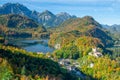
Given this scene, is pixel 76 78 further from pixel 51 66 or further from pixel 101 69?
pixel 101 69

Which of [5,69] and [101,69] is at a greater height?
[5,69]

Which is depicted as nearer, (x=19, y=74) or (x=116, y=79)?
(x=19, y=74)

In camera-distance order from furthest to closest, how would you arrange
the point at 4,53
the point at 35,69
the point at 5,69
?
the point at 4,53 < the point at 35,69 < the point at 5,69

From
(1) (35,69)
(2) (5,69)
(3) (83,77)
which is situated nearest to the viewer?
(2) (5,69)

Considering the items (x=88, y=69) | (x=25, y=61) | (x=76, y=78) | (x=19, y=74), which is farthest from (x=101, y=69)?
(x=19, y=74)

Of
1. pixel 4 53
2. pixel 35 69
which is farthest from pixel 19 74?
pixel 4 53

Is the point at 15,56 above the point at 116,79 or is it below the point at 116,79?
above

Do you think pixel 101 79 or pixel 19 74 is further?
pixel 101 79

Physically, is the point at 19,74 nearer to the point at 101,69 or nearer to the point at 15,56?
the point at 15,56

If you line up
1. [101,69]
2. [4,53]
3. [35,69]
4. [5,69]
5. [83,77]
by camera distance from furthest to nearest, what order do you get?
[101,69] → [83,77] → [4,53] → [35,69] → [5,69]
